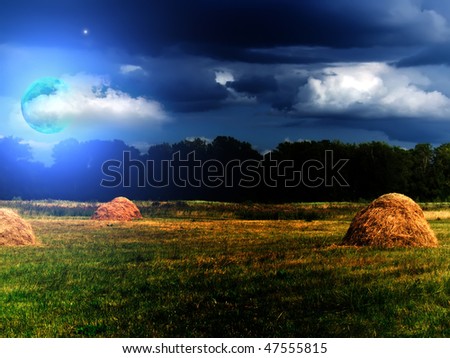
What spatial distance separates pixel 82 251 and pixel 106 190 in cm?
710

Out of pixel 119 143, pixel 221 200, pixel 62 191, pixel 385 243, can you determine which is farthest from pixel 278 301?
pixel 62 191

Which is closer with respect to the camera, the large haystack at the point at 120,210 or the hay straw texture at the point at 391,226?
the hay straw texture at the point at 391,226

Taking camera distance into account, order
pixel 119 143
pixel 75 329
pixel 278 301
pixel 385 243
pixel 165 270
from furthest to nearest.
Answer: pixel 119 143
pixel 385 243
pixel 165 270
pixel 278 301
pixel 75 329

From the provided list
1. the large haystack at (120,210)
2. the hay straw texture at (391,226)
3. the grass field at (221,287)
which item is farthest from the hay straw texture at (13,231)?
the hay straw texture at (391,226)

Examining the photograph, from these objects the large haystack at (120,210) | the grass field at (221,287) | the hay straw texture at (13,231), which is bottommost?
the grass field at (221,287)

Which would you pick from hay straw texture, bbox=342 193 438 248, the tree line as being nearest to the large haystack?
the tree line

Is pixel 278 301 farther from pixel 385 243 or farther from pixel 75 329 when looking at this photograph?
pixel 385 243

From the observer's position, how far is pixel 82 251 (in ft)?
63.8

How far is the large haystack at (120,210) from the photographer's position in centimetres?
2709

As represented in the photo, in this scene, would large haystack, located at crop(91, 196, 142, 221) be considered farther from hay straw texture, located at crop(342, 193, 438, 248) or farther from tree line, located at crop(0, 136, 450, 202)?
hay straw texture, located at crop(342, 193, 438, 248)

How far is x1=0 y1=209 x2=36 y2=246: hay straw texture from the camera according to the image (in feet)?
71.2

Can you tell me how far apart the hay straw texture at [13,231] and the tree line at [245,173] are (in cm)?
188

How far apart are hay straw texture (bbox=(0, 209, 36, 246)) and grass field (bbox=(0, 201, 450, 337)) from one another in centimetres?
65

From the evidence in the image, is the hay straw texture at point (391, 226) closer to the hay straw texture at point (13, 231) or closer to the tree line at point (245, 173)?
the tree line at point (245, 173)
